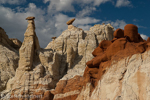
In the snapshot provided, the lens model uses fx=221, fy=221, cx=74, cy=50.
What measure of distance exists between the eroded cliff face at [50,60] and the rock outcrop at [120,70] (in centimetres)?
1442

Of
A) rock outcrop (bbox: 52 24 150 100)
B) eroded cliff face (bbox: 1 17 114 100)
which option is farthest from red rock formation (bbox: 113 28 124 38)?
eroded cliff face (bbox: 1 17 114 100)

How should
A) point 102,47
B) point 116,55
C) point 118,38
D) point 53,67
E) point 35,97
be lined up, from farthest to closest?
point 53,67, point 35,97, point 102,47, point 118,38, point 116,55

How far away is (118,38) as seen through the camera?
19.0 meters

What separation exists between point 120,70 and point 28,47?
2936cm

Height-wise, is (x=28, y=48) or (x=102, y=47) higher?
(x=28, y=48)

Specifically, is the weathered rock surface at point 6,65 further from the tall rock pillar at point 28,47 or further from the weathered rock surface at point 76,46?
the weathered rock surface at point 76,46

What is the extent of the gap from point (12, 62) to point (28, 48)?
874 cm

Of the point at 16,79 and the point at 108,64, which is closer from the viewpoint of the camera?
the point at 108,64

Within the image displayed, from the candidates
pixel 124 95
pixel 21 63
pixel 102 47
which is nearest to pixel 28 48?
pixel 21 63

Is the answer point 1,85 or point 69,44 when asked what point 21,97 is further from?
point 69,44

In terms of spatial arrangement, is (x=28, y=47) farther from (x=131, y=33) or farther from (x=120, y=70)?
(x=120, y=70)

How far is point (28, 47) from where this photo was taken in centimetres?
4238

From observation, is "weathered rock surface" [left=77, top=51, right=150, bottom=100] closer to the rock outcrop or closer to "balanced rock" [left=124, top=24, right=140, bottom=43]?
the rock outcrop

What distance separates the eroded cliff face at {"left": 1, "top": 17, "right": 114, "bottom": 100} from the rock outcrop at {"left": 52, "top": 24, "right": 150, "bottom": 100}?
47.3 feet
